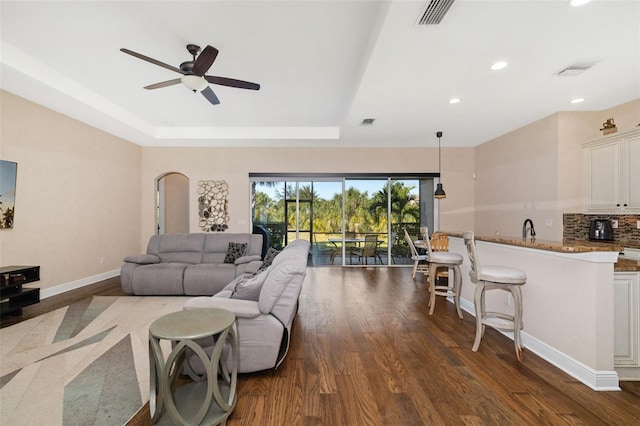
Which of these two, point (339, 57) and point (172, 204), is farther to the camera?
point (172, 204)

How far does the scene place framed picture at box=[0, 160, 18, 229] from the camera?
12.5 ft

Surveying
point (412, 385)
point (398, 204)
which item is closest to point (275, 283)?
point (412, 385)

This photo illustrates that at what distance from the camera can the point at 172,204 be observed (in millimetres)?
8273

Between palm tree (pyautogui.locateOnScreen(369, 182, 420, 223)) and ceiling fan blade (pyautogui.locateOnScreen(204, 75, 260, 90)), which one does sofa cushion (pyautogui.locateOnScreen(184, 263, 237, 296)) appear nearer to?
ceiling fan blade (pyautogui.locateOnScreen(204, 75, 260, 90))

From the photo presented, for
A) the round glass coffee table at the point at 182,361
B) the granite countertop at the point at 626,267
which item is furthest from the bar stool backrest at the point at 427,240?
the round glass coffee table at the point at 182,361

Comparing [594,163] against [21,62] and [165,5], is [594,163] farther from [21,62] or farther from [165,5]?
[21,62]

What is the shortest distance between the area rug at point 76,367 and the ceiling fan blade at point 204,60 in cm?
277

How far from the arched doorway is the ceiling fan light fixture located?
508cm

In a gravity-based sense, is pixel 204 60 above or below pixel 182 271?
above

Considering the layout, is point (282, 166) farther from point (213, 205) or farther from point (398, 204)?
point (398, 204)

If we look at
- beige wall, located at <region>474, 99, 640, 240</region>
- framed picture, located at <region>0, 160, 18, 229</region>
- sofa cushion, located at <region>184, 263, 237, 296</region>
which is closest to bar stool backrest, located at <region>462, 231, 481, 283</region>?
beige wall, located at <region>474, 99, 640, 240</region>

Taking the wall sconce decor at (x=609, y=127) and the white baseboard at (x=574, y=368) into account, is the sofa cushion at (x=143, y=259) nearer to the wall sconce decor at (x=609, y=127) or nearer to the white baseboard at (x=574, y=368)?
the white baseboard at (x=574, y=368)

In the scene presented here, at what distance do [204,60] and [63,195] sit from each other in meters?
3.90

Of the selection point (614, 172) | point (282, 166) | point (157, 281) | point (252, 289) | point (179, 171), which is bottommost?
point (157, 281)
